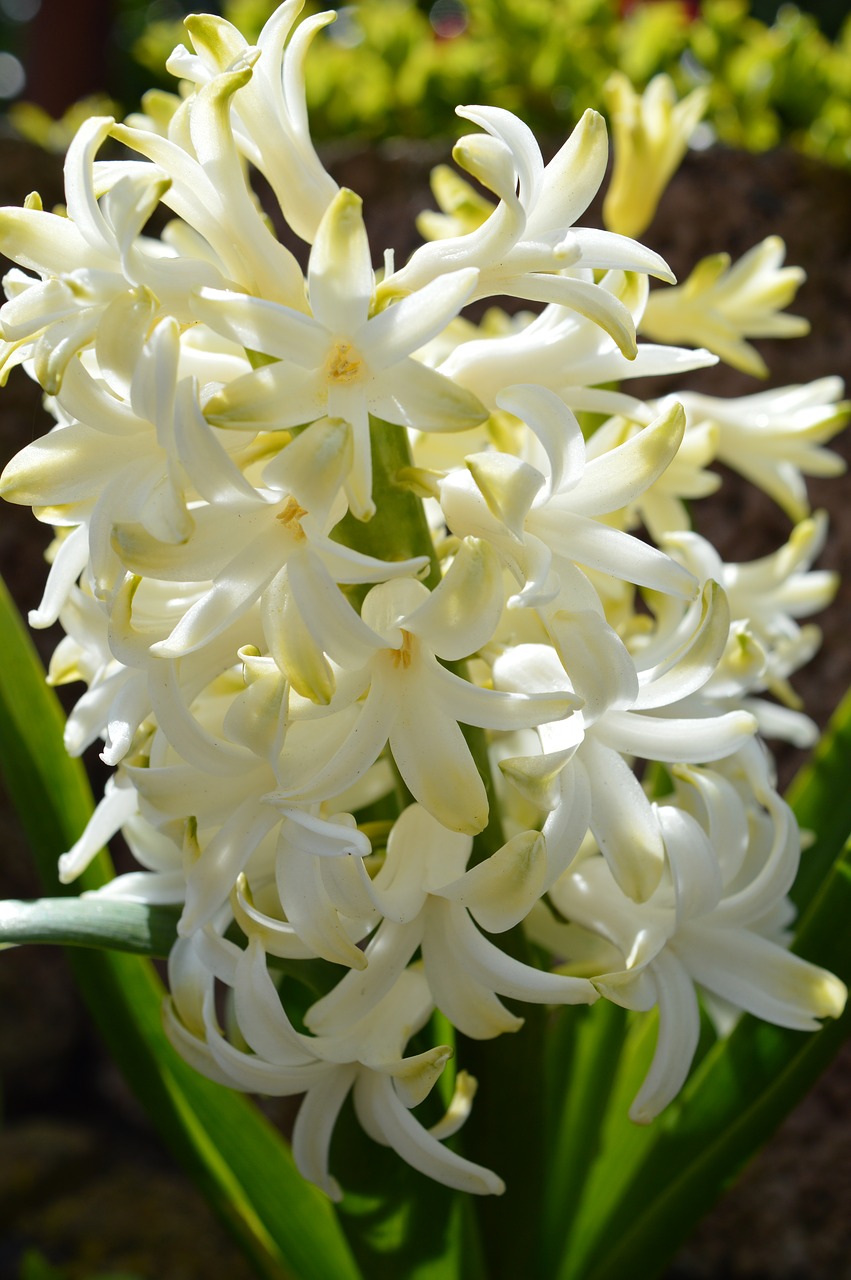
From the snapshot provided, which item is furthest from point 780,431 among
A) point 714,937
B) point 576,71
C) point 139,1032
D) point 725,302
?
point 576,71

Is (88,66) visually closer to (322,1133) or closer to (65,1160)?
(65,1160)

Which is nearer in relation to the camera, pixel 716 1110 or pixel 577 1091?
pixel 716 1110

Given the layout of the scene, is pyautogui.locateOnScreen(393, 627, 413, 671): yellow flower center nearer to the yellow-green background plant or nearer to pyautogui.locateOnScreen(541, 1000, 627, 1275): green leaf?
pyautogui.locateOnScreen(541, 1000, 627, 1275): green leaf

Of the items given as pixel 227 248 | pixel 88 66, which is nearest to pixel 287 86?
pixel 227 248

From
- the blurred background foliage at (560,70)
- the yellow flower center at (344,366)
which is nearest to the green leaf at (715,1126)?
the yellow flower center at (344,366)

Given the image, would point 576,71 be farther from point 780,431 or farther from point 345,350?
point 345,350

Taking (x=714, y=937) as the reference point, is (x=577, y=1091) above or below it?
below
